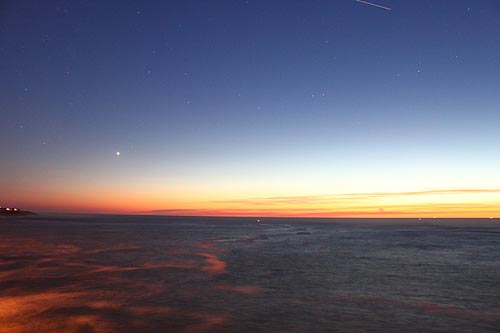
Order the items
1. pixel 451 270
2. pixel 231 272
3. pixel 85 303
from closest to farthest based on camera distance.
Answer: pixel 85 303, pixel 231 272, pixel 451 270

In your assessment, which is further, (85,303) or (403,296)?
(403,296)

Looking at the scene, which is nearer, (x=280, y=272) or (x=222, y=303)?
(x=222, y=303)

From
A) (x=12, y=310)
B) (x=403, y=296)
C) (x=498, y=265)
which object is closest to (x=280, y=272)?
(x=403, y=296)

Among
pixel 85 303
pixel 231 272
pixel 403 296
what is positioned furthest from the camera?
pixel 231 272

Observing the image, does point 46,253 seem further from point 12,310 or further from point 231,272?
point 12,310

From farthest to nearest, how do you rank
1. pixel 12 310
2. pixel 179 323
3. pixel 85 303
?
pixel 85 303 → pixel 12 310 → pixel 179 323

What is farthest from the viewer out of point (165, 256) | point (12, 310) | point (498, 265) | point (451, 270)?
point (165, 256)

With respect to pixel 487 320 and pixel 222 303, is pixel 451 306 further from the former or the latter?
pixel 222 303

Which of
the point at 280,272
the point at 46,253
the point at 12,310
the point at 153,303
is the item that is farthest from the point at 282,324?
the point at 46,253
